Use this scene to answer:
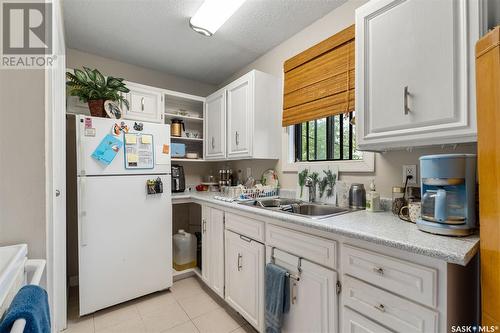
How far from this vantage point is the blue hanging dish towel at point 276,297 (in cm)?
141

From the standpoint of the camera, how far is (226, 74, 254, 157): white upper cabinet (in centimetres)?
230

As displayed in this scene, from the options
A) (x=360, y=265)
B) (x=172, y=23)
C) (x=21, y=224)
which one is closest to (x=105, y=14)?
(x=172, y=23)

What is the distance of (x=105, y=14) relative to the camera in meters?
1.93

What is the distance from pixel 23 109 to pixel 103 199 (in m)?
1.31

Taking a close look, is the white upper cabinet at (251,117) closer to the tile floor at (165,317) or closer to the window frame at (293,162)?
the window frame at (293,162)

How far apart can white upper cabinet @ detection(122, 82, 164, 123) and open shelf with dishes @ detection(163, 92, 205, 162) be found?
0.10 meters

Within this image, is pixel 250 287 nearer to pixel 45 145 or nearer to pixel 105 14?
pixel 45 145

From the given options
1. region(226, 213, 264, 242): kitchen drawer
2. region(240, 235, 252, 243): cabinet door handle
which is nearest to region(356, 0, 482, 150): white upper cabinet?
region(226, 213, 264, 242): kitchen drawer

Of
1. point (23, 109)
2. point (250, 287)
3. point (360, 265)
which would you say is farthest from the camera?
point (250, 287)

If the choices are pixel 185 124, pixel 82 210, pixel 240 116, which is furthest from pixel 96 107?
pixel 240 116

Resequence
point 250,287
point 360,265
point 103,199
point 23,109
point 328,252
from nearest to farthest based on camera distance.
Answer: point 23,109 < point 360,265 < point 328,252 < point 250,287 < point 103,199

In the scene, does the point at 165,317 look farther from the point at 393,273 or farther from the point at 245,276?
the point at 393,273

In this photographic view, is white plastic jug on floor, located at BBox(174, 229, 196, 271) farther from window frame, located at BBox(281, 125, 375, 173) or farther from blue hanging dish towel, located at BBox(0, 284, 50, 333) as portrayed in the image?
blue hanging dish towel, located at BBox(0, 284, 50, 333)

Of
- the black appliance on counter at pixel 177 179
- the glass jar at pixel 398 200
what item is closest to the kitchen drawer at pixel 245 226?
the glass jar at pixel 398 200
